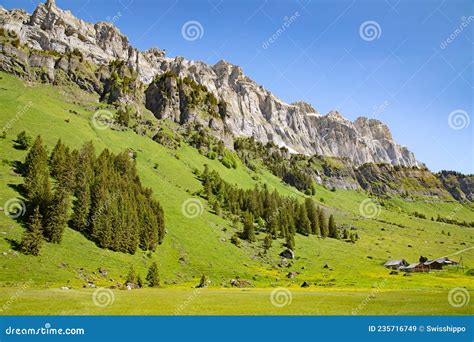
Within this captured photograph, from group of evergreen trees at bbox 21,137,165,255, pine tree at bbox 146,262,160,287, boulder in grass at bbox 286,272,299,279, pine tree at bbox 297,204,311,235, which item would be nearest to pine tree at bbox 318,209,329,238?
pine tree at bbox 297,204,311,235

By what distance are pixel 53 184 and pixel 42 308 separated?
69719mm

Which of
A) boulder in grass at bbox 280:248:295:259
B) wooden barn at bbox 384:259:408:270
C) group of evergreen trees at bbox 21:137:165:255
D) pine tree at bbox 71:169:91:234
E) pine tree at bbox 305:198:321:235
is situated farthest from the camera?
pine tree at bbox 305:198:321:235

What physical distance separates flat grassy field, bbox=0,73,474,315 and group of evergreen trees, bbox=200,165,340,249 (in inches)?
282

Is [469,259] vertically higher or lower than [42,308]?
higher

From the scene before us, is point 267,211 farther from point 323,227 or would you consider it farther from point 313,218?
point 323,227

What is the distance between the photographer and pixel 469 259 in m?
165

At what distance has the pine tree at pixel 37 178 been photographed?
80438 millimetres

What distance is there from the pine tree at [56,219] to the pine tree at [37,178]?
1922mm

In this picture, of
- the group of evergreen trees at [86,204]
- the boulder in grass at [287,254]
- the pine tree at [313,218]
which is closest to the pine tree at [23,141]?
the group of evergreen trees at [86,204]

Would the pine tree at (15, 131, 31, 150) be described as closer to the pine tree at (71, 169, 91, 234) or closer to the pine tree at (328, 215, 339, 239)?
the pine tree at (71, 169, 91, 234)

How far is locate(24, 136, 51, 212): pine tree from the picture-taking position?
264 feet
